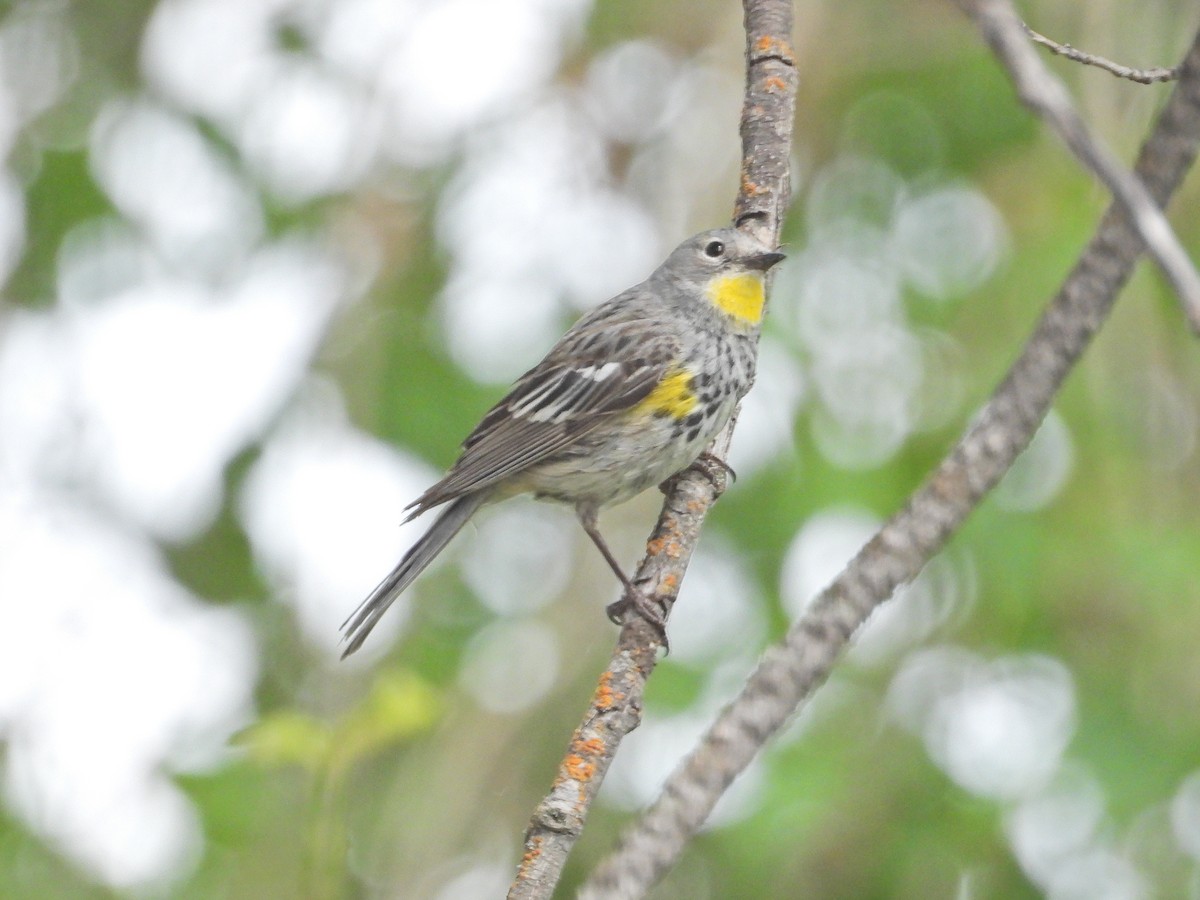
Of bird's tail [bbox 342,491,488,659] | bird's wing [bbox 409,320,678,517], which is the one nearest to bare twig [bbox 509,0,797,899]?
bird's wing [bbox 409,320,678,517]

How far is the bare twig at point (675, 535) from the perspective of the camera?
3.16 meters

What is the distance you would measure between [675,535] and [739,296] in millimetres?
1487

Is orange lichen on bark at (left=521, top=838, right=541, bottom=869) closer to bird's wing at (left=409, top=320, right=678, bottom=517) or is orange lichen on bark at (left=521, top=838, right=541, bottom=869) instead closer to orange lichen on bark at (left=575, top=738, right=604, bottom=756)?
orange lichen on bark at (left=575, top=738, right=604, bottom=756)

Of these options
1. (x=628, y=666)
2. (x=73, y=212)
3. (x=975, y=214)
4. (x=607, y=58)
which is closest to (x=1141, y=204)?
(x=628, y=666)

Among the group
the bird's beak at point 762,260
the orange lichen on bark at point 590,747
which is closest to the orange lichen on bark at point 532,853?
the orange lichen on bark at point 590,747

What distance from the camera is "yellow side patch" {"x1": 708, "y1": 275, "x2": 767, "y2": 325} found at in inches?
214

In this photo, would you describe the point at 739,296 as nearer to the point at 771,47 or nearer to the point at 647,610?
the point at 771,47

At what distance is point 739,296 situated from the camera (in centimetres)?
554

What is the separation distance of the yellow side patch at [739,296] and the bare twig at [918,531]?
11.7 ft

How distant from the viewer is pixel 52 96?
7922 mm

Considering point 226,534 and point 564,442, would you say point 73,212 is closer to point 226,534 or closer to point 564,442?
point 226,534

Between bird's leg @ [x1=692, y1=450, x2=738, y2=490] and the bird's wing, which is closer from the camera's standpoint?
bird's leg @ [x1=692, y1=450, x2=738, y2=490]

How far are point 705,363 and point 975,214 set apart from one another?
217cm

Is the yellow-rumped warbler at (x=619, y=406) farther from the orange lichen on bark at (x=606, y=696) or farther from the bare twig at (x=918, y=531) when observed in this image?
the bare twig at (x=918, y=531)
